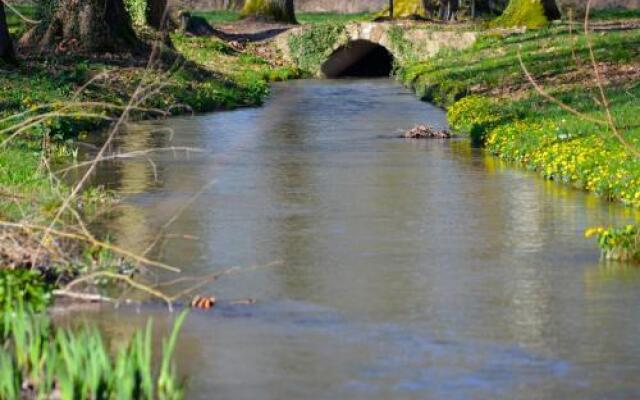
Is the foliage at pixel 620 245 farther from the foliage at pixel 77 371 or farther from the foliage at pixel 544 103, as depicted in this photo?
the foliage at pixel 77 371

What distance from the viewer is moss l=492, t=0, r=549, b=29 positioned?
46.1 metres

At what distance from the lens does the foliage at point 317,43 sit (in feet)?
149

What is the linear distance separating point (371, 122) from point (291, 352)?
56.4ft

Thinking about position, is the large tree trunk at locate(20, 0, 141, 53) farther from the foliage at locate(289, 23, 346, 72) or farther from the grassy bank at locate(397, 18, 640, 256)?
the foliage at locate(289, 23, 346, 72)

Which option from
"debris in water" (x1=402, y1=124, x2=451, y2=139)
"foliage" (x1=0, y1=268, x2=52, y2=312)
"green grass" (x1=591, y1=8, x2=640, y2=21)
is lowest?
"debris in water" (x1=402, y1=124, x2=451, y2=139)

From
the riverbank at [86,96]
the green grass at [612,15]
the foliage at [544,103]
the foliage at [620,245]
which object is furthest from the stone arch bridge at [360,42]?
the foliage at [620,245]

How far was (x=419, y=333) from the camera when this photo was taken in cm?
1084

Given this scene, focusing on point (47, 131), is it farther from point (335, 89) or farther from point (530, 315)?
point (335, 89)

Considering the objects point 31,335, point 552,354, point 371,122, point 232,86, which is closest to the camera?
point 31,335

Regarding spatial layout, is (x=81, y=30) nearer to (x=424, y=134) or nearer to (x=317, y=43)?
(x=424, y=134)

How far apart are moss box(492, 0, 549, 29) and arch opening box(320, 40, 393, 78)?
3.70m

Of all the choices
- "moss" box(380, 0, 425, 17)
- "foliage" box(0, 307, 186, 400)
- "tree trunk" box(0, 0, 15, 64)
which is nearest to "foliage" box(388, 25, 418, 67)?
"moss" box(380, 0, 425, 17)

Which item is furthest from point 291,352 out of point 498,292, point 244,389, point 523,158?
point 523,158

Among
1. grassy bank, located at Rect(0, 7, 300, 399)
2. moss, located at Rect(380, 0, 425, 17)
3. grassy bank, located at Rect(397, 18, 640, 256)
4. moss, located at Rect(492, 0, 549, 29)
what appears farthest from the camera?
moss, located at Rect(380, 0, 425, 17)
